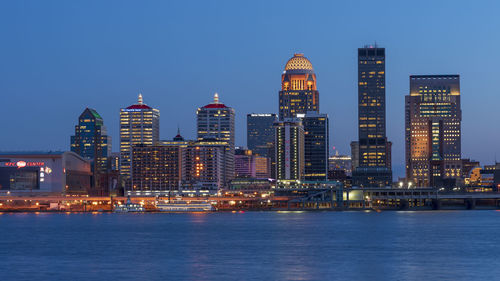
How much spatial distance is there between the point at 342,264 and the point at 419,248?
23.8 metres

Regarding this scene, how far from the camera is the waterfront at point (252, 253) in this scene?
287ft

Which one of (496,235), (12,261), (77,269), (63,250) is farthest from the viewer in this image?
(496,235)

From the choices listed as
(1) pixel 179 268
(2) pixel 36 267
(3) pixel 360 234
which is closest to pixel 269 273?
(1) pixel 179 268

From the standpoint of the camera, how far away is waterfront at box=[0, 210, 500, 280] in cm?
8756

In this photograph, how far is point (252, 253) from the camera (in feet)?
361

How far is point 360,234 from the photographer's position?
14700 cm

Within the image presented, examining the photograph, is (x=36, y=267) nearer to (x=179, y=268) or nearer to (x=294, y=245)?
(x=179, y=268)

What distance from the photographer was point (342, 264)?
317 ft

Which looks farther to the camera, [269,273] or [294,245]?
[294,245]

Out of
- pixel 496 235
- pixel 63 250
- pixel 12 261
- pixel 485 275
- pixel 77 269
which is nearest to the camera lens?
pixel 485 275

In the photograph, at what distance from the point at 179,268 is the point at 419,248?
38021 millimetres

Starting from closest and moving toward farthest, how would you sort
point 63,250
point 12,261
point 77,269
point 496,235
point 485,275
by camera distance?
point 485,275
point 77,269
point 12,261
point 63,250
point 496,235

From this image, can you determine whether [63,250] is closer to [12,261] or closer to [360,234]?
[12,261]

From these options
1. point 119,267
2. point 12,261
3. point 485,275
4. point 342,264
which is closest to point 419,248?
point 342,264
